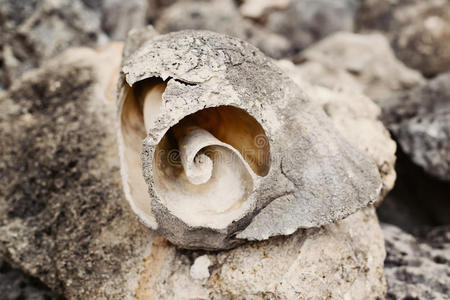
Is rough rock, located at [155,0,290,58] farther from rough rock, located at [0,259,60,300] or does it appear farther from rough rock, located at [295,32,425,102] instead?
rough rock, located at [0,259,60,300]

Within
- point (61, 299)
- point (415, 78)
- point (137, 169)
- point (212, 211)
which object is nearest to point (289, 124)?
point (212, 211)

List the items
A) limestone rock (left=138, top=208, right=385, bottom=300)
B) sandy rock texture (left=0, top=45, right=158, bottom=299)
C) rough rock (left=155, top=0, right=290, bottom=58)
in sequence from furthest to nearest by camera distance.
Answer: rough rock (left=155, top=0, right=290, bottom=58) < sandy rock texture (left=0, top=45, right=158, bottom=299) < limestone rock (left=138, top=208, right=385, bottom=300)

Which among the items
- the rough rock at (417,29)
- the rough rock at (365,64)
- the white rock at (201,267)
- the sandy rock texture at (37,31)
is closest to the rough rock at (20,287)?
the white rock at (201,267)

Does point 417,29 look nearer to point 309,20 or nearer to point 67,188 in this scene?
point 309,20

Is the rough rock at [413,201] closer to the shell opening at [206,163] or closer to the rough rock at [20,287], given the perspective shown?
the shell opening at [206,163]

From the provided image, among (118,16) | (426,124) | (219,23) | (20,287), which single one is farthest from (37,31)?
(426,124)

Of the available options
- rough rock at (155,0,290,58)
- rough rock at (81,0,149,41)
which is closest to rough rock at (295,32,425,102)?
rough rock at (155,0,290,58)

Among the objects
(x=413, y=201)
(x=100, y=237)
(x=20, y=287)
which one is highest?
(x=100, y=237)
